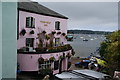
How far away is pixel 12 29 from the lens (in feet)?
15.7

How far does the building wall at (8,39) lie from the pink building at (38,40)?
5.39 metres

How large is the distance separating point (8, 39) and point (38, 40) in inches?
351

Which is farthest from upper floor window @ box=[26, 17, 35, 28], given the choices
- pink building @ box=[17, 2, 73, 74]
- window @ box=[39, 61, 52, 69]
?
window @ box=[39, 61, 52, 69]

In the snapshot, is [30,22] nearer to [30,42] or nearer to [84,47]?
[30,42]

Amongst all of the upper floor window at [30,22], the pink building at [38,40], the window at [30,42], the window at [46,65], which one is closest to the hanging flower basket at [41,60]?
the pink building at [38,40]

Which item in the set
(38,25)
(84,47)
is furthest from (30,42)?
(84,47)

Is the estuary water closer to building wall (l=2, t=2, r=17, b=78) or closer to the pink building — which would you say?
the pink building

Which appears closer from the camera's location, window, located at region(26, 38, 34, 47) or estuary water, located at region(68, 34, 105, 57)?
window, located at region(26, 38, 34, 47)

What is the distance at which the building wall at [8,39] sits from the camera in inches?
174

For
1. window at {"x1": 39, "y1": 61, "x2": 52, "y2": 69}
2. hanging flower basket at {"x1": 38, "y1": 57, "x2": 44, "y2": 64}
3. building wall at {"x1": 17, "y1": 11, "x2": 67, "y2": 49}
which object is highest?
building wall at {"x1": 17, "y1": 11, "x2": 67, "y2": 49}

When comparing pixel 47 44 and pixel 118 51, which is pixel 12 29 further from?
pixel 47 44

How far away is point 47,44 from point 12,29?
369 inches

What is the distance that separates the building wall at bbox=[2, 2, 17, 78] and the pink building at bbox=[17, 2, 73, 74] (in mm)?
5387

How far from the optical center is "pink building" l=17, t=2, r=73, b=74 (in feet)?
36.9
